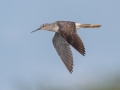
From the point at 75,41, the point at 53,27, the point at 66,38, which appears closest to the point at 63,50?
the point at 66,38

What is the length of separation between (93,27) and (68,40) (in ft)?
8.50

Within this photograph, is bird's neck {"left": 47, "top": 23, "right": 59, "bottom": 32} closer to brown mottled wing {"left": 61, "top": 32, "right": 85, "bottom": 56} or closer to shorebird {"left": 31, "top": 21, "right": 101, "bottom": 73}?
shorebird {"left": 31, "top": 21, "right": 101, "bottom": 73}

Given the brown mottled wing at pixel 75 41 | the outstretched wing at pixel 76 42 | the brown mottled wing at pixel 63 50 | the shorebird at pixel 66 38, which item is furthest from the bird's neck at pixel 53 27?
the outstretched wing at pixel 76 42

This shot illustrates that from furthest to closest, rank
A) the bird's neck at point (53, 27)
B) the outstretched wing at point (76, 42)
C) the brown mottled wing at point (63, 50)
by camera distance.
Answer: the bird's neck at point (53, 27)
the brown mottled wing at point (63, 50)
the outstretched wing at point (76, 42)

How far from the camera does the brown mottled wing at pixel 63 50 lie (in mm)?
30219

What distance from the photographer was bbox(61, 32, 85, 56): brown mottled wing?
30.1 metres

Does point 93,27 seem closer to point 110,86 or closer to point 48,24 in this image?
point 48,24

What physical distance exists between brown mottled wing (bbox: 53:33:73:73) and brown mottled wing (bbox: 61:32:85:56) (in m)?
0.26

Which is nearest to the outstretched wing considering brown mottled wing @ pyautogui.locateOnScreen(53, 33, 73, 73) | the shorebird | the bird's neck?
the shorebird

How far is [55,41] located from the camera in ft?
106

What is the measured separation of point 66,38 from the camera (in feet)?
102

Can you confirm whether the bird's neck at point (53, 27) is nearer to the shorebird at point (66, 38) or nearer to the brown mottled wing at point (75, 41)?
the shorebird at point (66, 38)

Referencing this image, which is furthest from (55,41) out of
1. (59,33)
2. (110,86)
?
(110,86)

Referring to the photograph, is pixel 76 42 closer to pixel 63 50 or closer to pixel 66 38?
pixel 66 38
